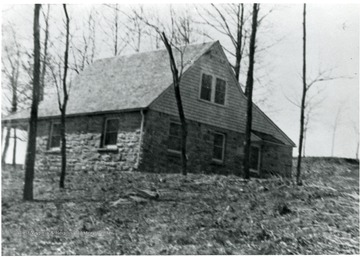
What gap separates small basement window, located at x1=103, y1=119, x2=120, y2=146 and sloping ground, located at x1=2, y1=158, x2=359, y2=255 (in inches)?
190

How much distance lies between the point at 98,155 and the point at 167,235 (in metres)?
8.73

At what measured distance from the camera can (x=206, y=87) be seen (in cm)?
1789

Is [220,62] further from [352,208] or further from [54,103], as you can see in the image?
[352,208]

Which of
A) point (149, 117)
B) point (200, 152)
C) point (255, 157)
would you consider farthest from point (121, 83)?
point (255, 157)

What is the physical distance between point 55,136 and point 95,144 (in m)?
1.34

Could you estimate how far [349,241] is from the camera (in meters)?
7.57

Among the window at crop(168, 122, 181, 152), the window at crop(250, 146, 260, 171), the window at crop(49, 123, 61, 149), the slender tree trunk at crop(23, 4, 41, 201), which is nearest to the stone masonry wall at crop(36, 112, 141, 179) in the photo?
the window at crop(49, 123, 61, 149)

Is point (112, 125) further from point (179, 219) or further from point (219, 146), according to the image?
point (179, 219)

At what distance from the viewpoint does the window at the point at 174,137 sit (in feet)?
54.2

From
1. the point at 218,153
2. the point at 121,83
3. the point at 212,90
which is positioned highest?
the point at 212,90

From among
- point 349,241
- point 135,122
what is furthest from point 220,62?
point 349,241

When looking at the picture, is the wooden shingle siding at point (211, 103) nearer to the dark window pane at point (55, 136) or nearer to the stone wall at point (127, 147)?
the stone wall at point (127, 147)

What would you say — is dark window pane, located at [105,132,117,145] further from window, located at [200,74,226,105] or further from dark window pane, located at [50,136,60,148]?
window, located at [200,74,226,105]

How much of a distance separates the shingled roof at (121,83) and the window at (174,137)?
4.60ft
